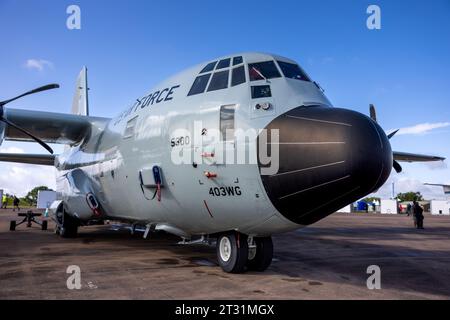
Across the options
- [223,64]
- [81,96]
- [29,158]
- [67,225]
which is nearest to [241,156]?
[223,64]

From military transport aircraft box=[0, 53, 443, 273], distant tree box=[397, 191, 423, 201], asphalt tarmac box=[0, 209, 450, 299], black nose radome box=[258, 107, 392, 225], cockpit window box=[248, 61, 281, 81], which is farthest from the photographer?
distant tree box=[397, 191, 423, 201]

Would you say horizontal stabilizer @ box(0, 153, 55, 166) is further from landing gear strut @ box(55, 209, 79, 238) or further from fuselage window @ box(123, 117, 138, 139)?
Answer: fuselage window @ box(123, 117, 138, 139)

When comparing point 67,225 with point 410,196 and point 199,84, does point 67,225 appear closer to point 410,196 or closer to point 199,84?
point 199,84

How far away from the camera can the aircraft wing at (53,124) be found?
44.3 ft

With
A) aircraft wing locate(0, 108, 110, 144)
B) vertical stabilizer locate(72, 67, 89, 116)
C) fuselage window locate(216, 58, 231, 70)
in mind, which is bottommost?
aircraft wing locate(0, 108, 110, 144)

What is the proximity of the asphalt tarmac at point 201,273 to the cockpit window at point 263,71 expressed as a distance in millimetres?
3818

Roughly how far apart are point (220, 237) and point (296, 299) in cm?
238

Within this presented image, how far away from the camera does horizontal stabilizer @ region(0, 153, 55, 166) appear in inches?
712

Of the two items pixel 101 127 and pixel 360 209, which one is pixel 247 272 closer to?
pixel 101 127

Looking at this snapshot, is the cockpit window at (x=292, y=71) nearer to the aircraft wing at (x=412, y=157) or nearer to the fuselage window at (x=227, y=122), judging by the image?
the fuselage window at (x=227, y=122)

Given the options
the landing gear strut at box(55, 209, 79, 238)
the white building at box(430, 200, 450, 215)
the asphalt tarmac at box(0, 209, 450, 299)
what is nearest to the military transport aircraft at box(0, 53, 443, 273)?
the asphalt tarmac at box(0, 209, 450, 299)

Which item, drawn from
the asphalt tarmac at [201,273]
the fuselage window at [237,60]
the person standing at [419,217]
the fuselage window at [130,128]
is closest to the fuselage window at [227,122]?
the fuselage window at [237,60]
